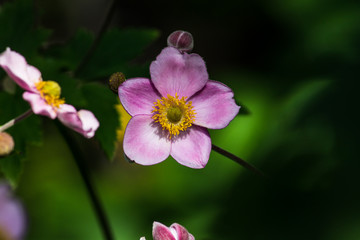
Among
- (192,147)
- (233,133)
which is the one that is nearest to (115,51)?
(192,147)

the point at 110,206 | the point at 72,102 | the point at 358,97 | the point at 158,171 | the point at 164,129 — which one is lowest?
the point at 110,206

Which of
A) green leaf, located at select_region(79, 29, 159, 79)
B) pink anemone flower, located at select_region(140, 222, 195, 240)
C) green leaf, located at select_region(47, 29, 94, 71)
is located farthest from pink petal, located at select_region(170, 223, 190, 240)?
green leaf, located at select_region(47, 29, 94, 71)

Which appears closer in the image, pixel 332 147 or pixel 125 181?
pixel 332 147

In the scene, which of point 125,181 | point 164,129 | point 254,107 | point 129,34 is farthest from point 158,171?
point 164,129

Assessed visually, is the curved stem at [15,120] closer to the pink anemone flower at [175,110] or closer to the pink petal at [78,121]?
the pink petal at [78,121]

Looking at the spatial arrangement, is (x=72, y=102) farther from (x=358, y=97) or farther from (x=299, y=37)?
(x=299, y=37)

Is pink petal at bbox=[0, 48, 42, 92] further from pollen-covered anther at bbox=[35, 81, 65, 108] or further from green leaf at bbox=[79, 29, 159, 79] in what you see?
green leaf at bbox=[79, 29, 159, 79]

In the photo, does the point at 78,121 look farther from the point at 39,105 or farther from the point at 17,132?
Result: the point at 17,132
